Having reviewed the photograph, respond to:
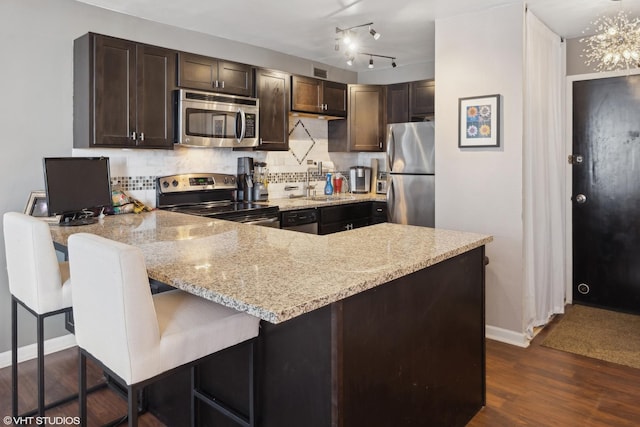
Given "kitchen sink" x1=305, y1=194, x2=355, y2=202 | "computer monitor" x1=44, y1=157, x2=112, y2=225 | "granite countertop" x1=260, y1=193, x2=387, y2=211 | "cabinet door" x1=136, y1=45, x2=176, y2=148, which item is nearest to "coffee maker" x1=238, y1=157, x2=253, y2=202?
"granite countertop" x1=260, y1=193, x2=387, y2=211

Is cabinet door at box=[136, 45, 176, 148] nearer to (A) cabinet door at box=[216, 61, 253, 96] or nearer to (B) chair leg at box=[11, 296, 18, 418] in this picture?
(A) cabinet door at box=[216, 61, 253, 96]

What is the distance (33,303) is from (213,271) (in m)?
1.07

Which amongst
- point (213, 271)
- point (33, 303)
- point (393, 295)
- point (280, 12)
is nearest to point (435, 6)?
point (280, 12)

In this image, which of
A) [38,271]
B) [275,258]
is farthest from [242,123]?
[275,258]

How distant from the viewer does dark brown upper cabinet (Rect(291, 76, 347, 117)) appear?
464cm

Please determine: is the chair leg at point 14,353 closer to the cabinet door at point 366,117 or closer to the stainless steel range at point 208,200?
the stainless steel range at point 208,200

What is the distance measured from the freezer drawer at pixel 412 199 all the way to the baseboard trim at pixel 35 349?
2.94 meters

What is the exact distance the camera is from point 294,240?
227 centimetres

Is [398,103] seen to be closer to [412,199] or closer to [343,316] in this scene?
[412,199]

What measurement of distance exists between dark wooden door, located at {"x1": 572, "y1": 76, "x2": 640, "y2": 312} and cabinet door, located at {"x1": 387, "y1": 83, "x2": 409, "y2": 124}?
5.49 feet

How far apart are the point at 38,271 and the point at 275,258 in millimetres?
1115

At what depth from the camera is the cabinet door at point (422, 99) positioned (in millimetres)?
4891

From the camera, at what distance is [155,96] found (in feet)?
11.5

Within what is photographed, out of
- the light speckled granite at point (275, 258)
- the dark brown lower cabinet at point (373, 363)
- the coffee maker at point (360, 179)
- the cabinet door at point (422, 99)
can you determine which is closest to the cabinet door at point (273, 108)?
the coffee maker at point (360, 179)
